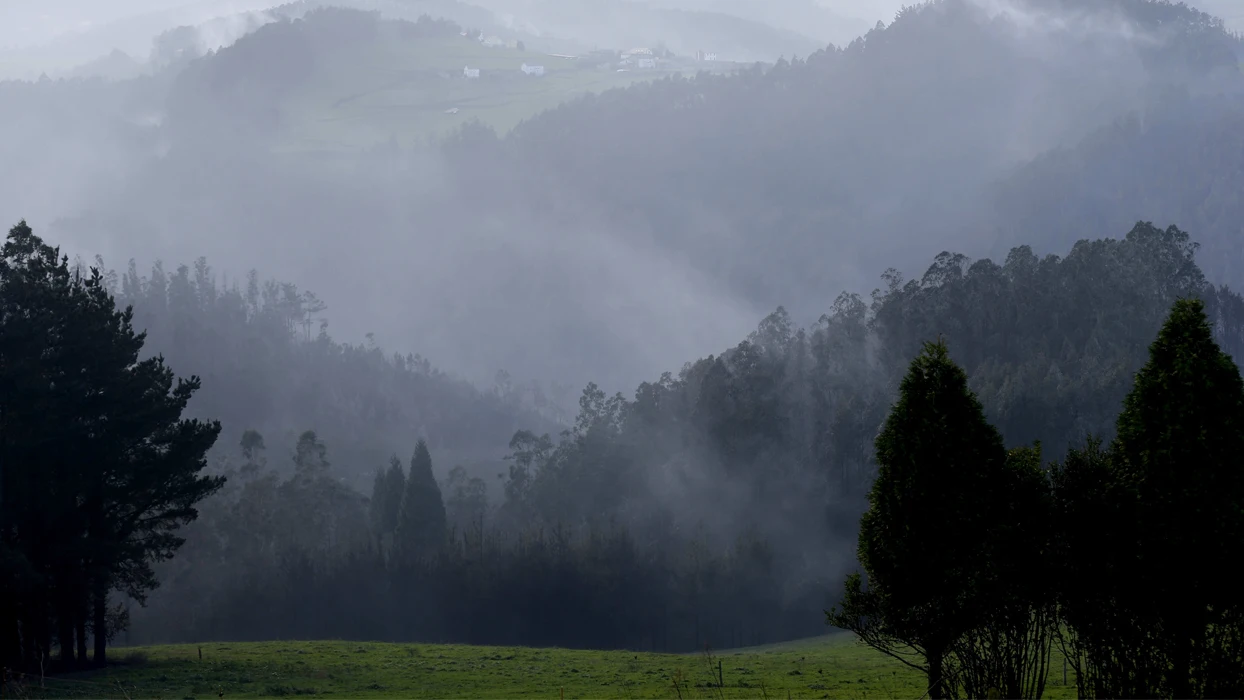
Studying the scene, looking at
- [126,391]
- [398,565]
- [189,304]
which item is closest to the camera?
[126,391]

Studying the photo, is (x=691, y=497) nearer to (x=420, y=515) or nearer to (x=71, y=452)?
(x=420, y=515)

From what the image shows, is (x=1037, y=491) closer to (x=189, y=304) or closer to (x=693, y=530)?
(x=693, y=530)

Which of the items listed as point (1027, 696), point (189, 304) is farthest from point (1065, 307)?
point (189, 304)

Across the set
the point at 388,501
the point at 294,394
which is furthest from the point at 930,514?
the point at 294,394

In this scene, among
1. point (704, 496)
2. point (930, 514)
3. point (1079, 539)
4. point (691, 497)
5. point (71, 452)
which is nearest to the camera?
point (1079, 539)

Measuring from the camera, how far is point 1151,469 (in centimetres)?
1995

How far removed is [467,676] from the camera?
4000 centimetres

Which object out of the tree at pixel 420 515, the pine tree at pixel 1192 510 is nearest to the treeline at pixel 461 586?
the tree at pixel 420 515

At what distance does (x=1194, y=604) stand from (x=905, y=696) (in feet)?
40.5

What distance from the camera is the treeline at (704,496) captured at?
9562 cm

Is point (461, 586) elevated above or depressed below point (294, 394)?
below

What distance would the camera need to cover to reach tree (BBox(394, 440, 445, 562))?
108250 millimetres

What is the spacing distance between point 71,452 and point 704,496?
267ft

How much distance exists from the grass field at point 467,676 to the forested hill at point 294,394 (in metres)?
115
